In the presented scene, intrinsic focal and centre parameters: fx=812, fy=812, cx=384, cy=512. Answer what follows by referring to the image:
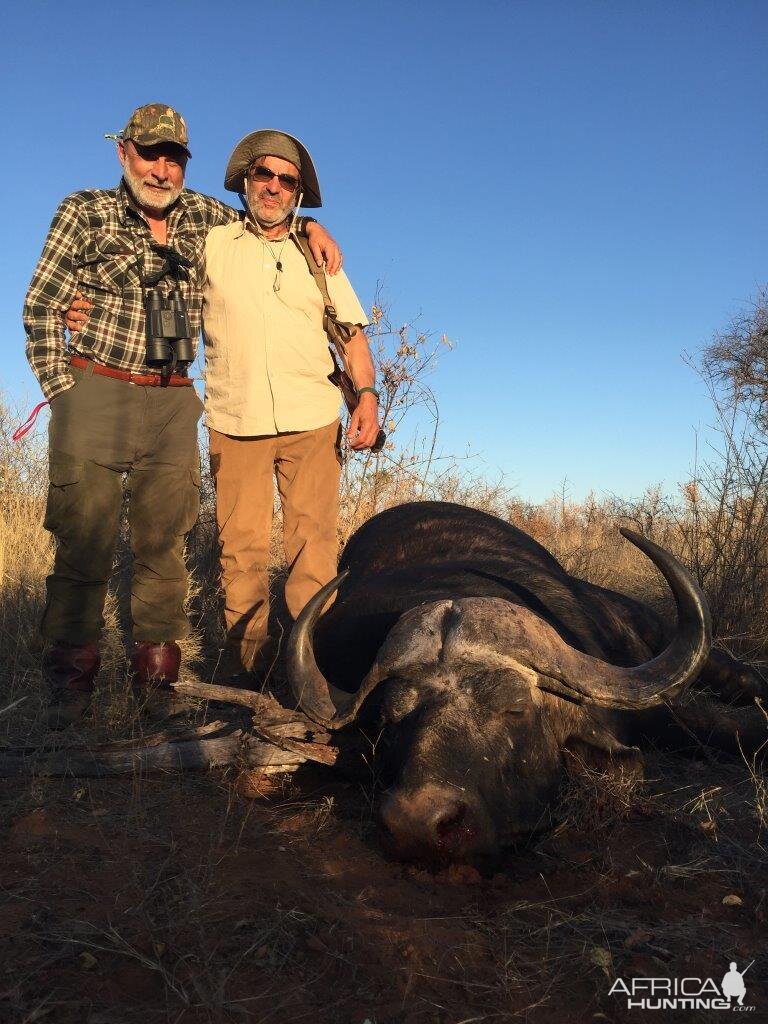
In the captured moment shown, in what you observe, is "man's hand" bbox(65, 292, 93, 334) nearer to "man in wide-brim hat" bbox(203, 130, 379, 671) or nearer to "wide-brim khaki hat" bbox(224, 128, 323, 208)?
"man in wide-brim hat" bbox(203, 130, 379, 671)

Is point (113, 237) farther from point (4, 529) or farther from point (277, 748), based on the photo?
point (4, 529)

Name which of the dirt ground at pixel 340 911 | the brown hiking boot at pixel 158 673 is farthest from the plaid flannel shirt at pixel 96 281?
the dirt ground at pixel 340 911

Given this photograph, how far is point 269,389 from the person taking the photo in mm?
4344

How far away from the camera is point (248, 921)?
80.8 inches

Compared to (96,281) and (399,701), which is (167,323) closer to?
(96,281)

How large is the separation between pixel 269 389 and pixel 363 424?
1.79 feet

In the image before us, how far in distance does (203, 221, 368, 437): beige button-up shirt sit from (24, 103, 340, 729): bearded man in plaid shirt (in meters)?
0.19

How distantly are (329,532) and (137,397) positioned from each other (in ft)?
4.23

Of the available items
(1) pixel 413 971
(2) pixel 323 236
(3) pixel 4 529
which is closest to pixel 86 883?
(1) pixel 413 971

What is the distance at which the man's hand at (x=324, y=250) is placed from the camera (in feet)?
14.5

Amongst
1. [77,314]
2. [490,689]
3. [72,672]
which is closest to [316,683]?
[490,689]

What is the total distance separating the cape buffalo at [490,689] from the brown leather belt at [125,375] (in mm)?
1481

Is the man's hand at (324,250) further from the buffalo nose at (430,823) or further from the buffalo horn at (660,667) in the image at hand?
the buffalo nose at (430,823)

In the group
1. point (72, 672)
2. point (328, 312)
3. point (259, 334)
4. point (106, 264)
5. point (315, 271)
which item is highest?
point (315, 271)
